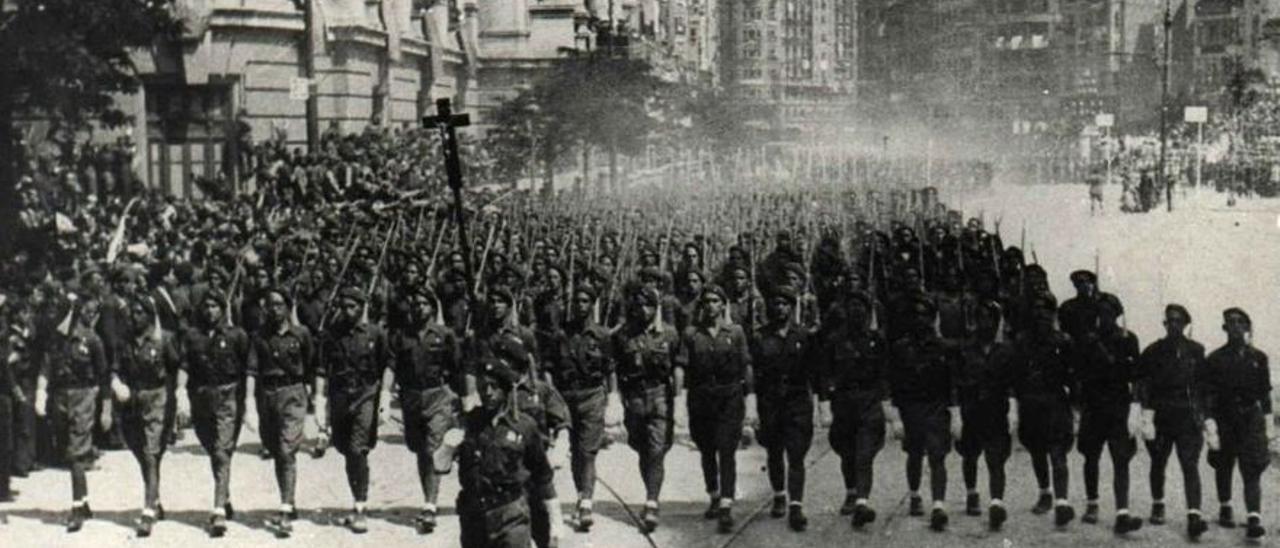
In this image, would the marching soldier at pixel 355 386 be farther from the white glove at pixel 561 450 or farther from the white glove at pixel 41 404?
the white glove at pixel 561 450

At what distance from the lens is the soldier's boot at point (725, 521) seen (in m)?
10.8

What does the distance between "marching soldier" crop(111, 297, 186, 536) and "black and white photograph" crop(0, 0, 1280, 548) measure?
0.10ft

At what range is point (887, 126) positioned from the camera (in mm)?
109938

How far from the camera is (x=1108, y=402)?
10773 mm

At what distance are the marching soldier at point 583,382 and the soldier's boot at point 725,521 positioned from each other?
35.5 inches

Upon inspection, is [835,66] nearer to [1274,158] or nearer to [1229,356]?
[1274,158]

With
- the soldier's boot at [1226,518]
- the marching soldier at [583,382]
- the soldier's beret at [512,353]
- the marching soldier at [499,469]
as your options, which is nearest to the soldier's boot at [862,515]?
the marching soldier at [583,382]

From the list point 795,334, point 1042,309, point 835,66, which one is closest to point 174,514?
point 795,334

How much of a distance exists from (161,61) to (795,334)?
18.0 meters

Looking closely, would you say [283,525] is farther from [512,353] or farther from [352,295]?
[512,353]

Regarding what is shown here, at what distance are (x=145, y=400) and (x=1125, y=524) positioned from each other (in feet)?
22.3

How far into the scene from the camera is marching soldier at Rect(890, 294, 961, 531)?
1081 cm

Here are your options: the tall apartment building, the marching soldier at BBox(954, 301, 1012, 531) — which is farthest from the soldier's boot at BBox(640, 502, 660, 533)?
the tall apartment building

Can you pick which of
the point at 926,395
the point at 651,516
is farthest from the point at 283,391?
the point at 926,395
